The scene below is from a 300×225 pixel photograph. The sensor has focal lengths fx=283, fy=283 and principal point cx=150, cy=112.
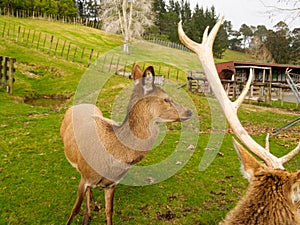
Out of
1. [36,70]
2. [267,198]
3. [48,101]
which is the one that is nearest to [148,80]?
[267,198]

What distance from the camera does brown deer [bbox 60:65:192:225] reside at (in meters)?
3.50

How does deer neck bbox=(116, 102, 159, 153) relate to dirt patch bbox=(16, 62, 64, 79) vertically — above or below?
below

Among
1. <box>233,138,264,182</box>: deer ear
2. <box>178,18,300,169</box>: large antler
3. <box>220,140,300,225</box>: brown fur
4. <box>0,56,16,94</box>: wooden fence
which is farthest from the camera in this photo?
<box>0,56,16,94</box>: wooden fence

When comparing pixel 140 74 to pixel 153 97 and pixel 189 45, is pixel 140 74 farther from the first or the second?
pixel 189 45

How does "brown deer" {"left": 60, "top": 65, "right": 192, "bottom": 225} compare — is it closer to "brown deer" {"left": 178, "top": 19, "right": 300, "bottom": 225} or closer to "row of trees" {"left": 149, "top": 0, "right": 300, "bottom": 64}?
"brown deer" {"left": 178, "top": 19, "right": 300, "bottom": 225}

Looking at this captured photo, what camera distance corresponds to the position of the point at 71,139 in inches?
167

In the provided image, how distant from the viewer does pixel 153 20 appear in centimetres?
4800

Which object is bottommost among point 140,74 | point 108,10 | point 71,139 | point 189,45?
point 71,139

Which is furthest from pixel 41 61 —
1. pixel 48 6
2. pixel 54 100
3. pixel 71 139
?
pixel 48 6

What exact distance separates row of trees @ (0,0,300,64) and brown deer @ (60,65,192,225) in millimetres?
32175

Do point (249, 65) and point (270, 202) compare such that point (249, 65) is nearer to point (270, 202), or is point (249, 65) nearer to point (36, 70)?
point (36, 70)

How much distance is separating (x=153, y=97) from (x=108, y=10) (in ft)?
126

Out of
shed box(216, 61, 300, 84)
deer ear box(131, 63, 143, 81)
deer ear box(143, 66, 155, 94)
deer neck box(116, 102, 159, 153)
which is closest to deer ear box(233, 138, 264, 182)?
deer neck box(116, 102, 159, 153)

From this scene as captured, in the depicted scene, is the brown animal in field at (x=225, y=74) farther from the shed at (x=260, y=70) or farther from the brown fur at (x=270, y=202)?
the brown fur at (x=270, y=202)
